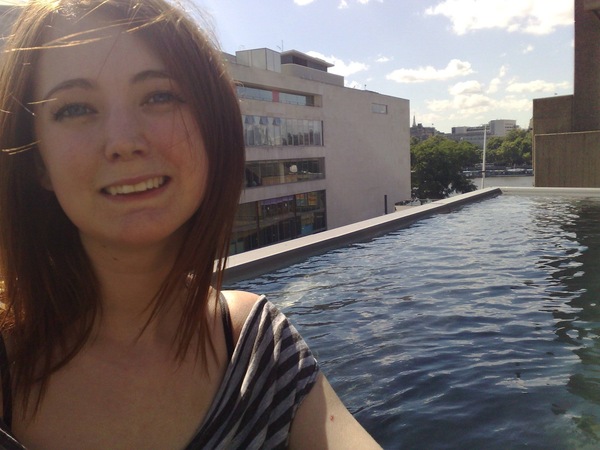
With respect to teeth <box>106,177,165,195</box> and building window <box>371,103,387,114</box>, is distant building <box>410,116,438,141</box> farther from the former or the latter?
teeth <box>106,177,165,195</box>

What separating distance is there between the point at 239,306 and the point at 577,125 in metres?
20.0

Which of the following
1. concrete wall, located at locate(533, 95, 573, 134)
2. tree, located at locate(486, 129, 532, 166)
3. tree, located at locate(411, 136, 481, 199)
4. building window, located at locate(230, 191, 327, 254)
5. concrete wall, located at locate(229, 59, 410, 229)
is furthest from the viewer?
tree, located at locate(486, 129, 532, 166)

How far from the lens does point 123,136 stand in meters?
1.11

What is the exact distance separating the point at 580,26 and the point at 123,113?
66.2 feet

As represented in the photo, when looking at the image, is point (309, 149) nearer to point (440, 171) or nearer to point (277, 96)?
point (277, 96)

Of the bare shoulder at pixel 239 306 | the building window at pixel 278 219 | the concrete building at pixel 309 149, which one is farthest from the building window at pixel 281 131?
the bare shoulder at pixel 239 306

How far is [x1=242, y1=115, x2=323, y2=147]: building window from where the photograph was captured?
116 feet

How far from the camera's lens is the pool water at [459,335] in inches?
126

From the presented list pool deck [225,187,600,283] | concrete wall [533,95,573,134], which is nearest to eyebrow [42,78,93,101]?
pool deck [225,187,600,283]

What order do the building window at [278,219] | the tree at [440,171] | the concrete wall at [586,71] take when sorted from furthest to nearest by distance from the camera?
the tree at [440,171] → the building window at [278,219] → the concrete wall at [586,71]

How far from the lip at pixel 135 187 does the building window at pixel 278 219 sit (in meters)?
31.4

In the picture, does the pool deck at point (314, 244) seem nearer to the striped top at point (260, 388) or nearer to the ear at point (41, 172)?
the striped top at point (260, 388)

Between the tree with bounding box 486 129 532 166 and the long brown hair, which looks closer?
the long brown hair

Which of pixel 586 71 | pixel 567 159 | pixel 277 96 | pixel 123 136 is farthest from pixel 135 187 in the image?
pixel 277 96
